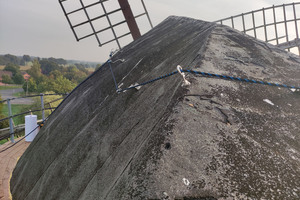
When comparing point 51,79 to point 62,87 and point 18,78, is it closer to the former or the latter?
point 62,87

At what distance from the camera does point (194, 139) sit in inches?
67.7

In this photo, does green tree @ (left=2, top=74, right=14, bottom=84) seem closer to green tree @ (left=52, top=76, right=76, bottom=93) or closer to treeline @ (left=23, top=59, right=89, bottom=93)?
treeline @ (left=23, top=59, right=89, bottom=93)

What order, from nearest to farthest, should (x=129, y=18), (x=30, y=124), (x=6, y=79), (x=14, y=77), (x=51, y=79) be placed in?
1. (x=30, y=124)
2. (x=129, y=18)
3. (x=51, y=79)
4. (x=14, y=77)
5. (x=6, y=79)

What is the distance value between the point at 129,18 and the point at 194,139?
8.30 metres

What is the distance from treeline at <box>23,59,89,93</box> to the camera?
48.7m

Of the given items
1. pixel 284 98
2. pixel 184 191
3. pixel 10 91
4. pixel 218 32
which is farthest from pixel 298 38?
pixel 10 91

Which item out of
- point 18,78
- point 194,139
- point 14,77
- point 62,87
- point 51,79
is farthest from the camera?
point 14,77

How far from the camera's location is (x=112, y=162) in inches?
82.7

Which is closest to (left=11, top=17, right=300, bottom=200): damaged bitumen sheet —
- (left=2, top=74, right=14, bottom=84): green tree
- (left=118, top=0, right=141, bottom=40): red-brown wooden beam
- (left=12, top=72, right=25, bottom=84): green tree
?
(left=118, top=0, right=141, bottom=40): red-brown wooden beam

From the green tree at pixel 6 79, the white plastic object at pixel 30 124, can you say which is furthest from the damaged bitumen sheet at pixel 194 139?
the green tree at pixel 6 79

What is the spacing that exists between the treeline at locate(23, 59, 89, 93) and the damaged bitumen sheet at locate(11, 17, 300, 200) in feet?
149

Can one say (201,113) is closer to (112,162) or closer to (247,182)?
(247,182)

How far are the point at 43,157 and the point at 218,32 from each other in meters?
3.23

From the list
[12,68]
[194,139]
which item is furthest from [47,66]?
[194,139]
